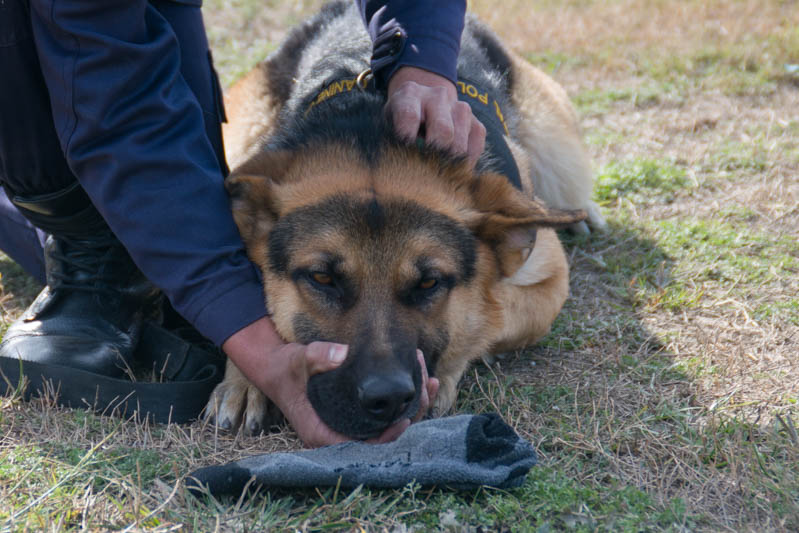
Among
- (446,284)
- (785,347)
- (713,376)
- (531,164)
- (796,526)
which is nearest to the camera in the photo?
(796,526)

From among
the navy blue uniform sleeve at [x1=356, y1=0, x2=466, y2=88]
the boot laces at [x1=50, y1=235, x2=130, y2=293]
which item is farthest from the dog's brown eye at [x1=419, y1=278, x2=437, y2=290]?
the boot laces at [x1=50, y1=235, x2=130, y2=293]

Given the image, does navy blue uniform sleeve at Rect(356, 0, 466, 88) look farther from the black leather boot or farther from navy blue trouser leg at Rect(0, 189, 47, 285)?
navy blue trouser leg at Rect(0, 189, 47, 285)

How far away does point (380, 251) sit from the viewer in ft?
8.69

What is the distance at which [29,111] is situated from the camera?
283cm

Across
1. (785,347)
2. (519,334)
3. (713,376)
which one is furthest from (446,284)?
(785,347)

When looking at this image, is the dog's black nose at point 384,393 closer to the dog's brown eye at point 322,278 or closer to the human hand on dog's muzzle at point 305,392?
the human hand on dog's muzzle at point 305,392

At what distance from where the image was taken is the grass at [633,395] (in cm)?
219

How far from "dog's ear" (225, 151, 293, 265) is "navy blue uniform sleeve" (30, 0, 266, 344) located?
0.17 metres

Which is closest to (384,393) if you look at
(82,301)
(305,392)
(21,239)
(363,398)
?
(363,398)

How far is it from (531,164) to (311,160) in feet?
7.67

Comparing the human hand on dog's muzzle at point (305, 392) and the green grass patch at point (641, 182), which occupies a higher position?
the human hand on dog's muzzle at point (305, 392)

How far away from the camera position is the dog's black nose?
239 cm

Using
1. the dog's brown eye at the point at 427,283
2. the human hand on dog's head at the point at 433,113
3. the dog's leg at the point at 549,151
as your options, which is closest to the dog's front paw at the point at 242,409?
the dog's brown eye at the point at 427,283

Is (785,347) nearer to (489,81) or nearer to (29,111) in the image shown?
(489,81)
